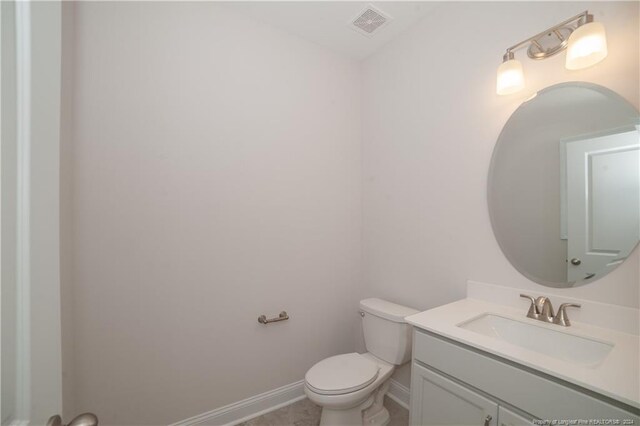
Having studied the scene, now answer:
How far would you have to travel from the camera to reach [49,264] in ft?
1.91

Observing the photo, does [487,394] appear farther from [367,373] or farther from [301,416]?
[301,416]

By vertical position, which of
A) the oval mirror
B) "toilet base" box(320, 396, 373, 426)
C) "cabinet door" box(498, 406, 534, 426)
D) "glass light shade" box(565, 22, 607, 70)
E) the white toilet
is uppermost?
"glass light shade" box(565, 22, 607, 70)

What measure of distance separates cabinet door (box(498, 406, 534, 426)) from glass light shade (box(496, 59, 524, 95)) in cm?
136

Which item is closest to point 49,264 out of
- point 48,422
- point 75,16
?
point 48,422

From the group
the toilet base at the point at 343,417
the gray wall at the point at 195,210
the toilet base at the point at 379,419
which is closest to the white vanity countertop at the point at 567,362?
the toilet base at the point at 343,417

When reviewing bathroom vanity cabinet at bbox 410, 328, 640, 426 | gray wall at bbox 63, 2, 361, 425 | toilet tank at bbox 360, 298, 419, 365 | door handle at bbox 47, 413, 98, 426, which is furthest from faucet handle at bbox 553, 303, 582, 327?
door handle at bbox 47, 413, 98, 426

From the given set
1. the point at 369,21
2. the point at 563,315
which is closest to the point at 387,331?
the point at 563,315

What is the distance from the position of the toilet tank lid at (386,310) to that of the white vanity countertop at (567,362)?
0.38 metres

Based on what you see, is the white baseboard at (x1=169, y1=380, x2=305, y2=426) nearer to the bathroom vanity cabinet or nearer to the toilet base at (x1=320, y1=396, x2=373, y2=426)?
the toilet base at (x1=320, y1=396, x2=373, y2=426)

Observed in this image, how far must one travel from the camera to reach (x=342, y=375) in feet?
5.03

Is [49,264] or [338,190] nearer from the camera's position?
[49,264]

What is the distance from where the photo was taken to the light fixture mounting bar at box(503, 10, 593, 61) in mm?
1111

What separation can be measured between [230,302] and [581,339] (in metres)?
1.71

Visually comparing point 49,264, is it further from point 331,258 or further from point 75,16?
point 331,258
